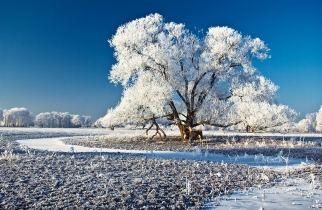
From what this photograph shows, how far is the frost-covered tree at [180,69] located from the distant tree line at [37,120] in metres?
114

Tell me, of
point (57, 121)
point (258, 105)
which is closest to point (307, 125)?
point (258, 105)

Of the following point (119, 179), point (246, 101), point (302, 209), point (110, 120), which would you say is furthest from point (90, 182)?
point (246, 101)

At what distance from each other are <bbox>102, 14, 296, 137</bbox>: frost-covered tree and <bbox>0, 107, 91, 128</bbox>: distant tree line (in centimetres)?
11385

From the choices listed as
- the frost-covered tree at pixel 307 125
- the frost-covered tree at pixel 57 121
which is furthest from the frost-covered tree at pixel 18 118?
the frost-covered tree at pixel 307 125

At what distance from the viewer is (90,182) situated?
823 cm

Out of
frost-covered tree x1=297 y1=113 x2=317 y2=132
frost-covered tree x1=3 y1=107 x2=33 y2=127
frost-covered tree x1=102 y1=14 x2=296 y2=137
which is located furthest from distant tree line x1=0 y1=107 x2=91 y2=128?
frost-covered tree x1=102 y1=14 x2=296 y2=137

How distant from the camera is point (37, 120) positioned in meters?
147

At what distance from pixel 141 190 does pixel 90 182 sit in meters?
1.58

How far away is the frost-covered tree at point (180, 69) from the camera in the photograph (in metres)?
23.8

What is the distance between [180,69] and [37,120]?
137m

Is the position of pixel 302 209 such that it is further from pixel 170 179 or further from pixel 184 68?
pixel 184 68

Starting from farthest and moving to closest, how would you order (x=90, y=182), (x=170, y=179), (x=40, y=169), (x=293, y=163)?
1. (x=293, y=163)
2. (x=40, y=169)
3. (x=170, y=179)
4. (x=90, y=182)

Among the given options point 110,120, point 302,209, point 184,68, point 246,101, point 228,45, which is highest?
point 228,45

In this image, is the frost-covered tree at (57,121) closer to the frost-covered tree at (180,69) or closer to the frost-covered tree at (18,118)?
the frost-covered tree at (18,118)
